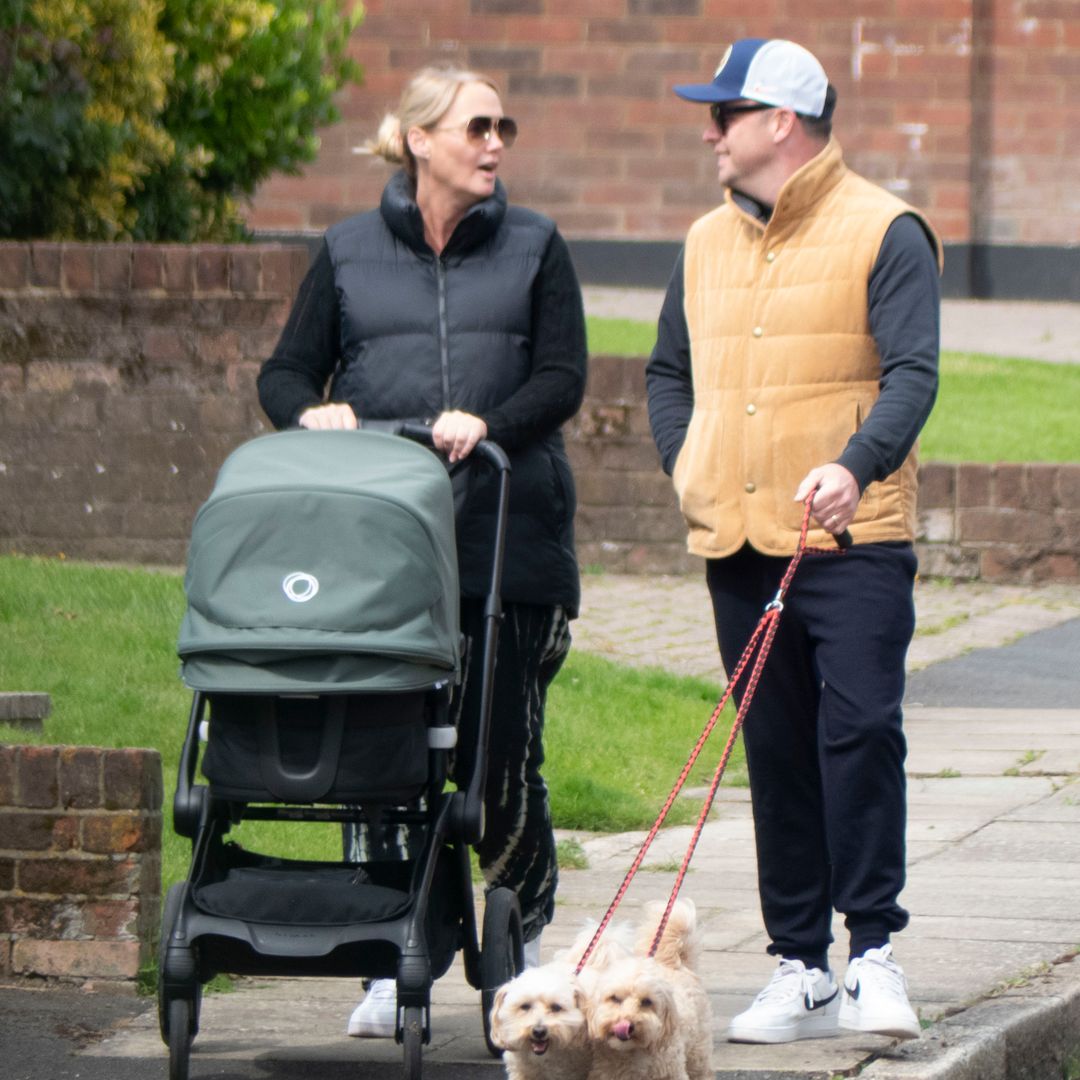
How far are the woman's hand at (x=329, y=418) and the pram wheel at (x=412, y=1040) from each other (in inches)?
45.5

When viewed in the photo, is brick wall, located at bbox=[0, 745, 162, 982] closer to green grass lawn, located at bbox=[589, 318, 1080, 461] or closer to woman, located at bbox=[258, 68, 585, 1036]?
woman, located at bbox=[258, 68, 585, 1036]

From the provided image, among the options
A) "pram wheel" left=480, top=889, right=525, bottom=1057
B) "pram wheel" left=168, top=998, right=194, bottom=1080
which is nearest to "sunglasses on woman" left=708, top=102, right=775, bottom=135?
"pram wheel" left=480, top=889, right=525, bottom=1057

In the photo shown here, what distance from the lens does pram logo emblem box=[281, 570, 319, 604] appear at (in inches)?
160

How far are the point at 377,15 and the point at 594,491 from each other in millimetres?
10029

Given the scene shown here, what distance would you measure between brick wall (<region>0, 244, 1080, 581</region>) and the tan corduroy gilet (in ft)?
24.6

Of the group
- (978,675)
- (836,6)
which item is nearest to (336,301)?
(978,675)

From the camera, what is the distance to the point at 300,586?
13.4 feet

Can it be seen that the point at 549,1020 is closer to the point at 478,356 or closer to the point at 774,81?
the point at 478,356

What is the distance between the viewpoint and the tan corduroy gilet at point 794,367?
4465 millimetres

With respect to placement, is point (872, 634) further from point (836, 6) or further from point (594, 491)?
point (836, 6)

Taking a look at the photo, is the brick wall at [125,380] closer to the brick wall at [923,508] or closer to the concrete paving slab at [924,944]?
the brick wall at [923,508]

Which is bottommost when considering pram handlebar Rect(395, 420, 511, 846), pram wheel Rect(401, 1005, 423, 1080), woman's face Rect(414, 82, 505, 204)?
pram wheel Rect(401, 1005, 423, 1080)

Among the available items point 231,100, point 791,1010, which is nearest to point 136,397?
point 231,100

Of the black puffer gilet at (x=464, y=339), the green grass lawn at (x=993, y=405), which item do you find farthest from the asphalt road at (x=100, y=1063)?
the green grass lawn at (x=993, y=405)
